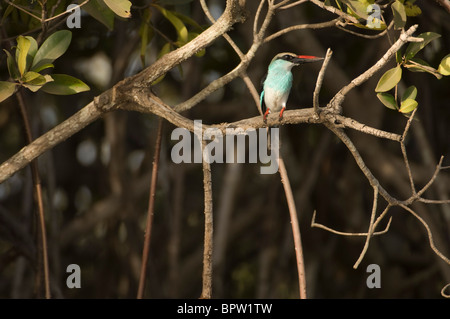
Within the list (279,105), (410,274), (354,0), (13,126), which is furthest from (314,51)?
(13,126)

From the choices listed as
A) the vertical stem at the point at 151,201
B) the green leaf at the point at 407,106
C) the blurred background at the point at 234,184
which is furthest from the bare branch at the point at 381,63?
the blurred background at the point at 234,184

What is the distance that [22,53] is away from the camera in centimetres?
165

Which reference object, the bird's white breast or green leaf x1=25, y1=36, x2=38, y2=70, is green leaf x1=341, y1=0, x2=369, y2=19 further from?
green leaf x1=25, y1=36, x2=38, y2=70

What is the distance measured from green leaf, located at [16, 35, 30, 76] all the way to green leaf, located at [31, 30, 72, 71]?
0.15 ft

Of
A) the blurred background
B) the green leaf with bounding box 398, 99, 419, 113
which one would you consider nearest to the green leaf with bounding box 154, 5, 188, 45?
the green leaf with bounding box 398, 99, 419, 113

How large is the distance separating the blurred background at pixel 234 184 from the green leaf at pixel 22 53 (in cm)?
131

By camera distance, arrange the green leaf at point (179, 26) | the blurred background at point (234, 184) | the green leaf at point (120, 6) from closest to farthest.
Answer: the green leaf at point (120, 6) → the green leaf at point (179, 26) → the blurred background at point (234, 184)

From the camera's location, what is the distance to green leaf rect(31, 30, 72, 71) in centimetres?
170

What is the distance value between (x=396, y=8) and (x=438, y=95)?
2.64 metres

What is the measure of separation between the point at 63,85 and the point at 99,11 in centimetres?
30

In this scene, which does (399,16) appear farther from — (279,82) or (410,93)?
(279,82)

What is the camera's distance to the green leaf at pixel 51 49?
5.57 feet

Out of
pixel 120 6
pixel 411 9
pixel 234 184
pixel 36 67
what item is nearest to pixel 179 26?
pixel 120 6

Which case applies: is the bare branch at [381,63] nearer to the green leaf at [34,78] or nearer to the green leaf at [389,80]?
the green leaf at [389,80]
